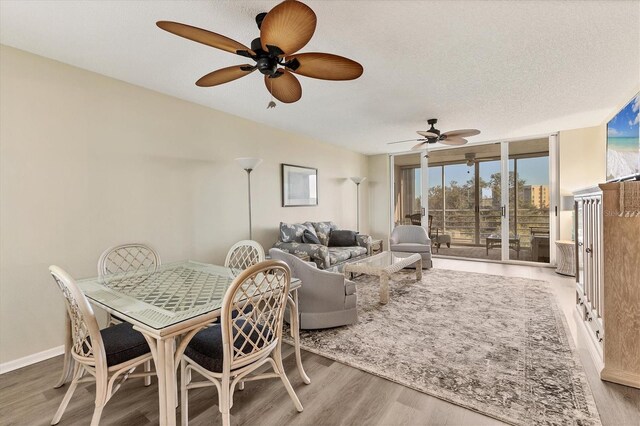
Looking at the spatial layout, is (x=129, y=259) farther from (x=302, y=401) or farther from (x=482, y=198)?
(x=482, y=198)

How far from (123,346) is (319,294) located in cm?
163

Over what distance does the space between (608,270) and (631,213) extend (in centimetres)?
41

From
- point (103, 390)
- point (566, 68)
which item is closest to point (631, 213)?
point (566, 68)

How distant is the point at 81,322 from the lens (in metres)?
1.54

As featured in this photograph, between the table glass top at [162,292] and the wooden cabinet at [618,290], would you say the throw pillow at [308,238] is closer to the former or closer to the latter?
the table glass top at [162,292]

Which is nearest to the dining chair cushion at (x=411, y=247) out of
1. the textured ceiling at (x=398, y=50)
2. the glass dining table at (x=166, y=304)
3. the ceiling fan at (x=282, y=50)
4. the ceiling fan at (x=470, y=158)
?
the textured ceiling at (x=398, y=50)

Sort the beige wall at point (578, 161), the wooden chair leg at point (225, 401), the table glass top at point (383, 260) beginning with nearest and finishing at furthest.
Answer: the wooden chair leg at point (225, 401), the table glass top at point (383, 260), the beige wall at point (578, 161)

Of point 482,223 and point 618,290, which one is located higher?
point 482,223

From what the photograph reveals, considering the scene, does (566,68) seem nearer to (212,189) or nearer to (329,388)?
(329,388)

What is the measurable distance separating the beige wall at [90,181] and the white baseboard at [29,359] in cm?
4

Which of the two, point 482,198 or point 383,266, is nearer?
point 383,266

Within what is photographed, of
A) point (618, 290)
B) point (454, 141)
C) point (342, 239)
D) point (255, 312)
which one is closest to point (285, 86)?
point (255, 312)

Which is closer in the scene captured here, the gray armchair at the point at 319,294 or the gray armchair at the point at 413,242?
the gray armchair at the point at 319,294

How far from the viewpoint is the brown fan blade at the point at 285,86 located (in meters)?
2.11
